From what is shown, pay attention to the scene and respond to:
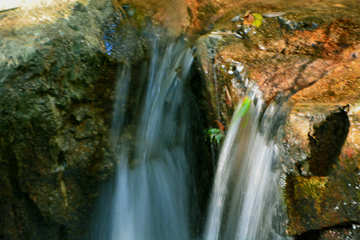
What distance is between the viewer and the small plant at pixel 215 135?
9.06 feet

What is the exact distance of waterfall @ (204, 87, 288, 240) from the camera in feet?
7.31

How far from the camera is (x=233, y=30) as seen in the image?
3.24 meters

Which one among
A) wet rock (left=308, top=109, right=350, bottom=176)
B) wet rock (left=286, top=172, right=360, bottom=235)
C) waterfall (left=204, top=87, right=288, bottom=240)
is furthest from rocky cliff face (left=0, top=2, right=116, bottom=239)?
wet rock (left=308, top=109, right=350, bottom=176)

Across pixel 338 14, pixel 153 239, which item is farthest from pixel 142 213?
pixel 338 14

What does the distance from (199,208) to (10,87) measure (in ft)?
7.30

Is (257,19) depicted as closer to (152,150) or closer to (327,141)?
(327,141)

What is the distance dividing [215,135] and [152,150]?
0.77 metres

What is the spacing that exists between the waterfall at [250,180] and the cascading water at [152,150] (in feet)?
1.83

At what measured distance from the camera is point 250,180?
2.44m

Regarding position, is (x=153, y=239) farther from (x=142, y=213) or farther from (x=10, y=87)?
(x=10, y=87)

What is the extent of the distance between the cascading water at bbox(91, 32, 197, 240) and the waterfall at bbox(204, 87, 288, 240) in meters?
0.56

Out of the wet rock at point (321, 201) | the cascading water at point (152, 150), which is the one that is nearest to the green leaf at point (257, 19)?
the cascading water at point (152, 150)

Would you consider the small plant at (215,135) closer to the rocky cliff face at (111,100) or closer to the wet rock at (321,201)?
the rocky cliff face at (111,100)

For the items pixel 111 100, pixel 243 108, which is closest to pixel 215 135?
pixel 243 108
